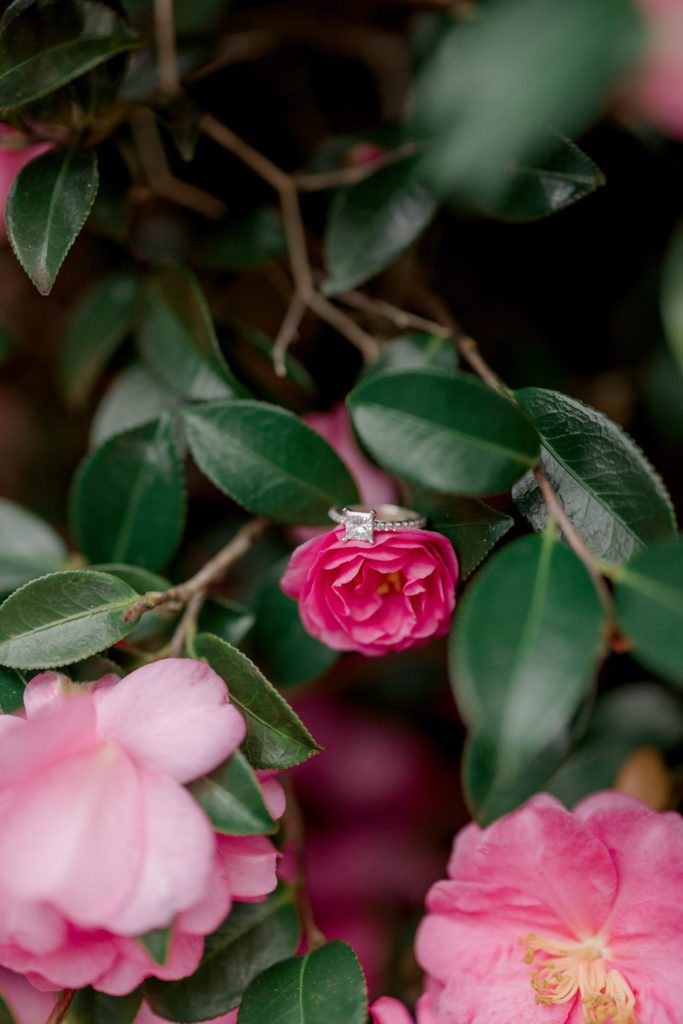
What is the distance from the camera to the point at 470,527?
0.60 m

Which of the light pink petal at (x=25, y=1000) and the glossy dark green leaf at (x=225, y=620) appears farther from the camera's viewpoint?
the light pink petal at (x=25, y=1000)

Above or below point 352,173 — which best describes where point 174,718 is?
below

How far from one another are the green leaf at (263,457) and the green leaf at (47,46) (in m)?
0.25

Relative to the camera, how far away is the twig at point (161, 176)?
84cm

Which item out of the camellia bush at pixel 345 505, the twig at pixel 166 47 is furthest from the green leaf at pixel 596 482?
the twig at pixel 166 47

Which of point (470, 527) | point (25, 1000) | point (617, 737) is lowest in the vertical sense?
point (25, 1000)

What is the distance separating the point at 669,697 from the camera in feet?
3.08

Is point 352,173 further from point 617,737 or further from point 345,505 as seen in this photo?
point 617,737

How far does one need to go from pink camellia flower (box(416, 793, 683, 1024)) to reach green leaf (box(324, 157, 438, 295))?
1.49 feet

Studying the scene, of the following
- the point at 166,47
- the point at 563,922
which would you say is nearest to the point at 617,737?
the point at 563,922

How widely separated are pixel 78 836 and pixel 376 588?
241 millimetres

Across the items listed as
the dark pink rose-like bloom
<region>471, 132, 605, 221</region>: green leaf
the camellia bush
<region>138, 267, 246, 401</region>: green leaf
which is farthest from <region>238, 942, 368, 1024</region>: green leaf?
<region>471, 132, 605, 221</region>: green leaf

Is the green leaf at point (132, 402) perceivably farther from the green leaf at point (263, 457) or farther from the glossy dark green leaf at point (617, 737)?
the glossy dark green leaf at point (617, 737)

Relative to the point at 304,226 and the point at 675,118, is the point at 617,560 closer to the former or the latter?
the point at 675,118
